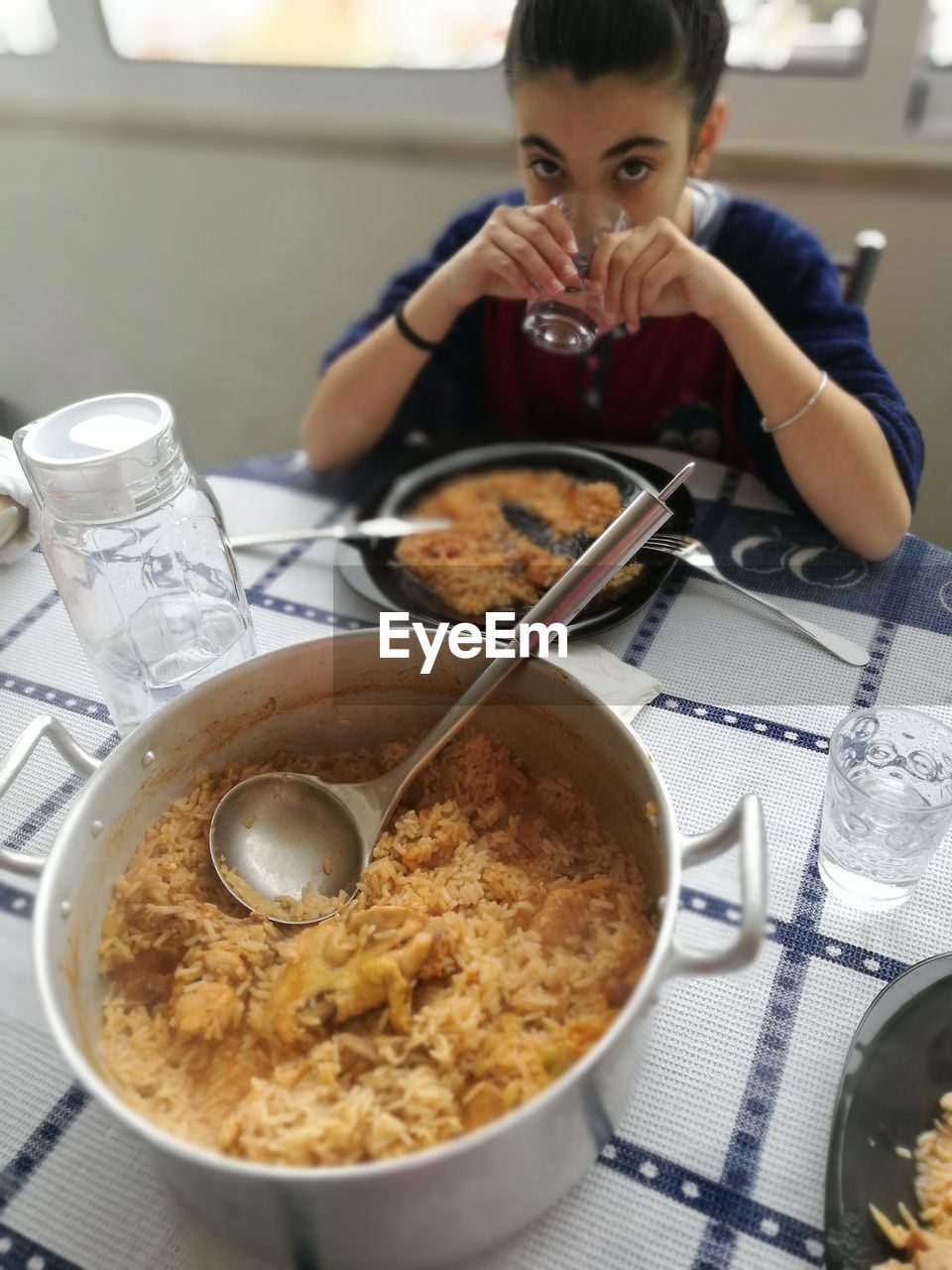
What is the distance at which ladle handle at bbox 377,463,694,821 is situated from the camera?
1.99 ft

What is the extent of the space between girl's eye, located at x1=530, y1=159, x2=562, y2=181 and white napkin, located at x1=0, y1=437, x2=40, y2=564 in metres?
0.61

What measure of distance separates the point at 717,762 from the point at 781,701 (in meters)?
0.09

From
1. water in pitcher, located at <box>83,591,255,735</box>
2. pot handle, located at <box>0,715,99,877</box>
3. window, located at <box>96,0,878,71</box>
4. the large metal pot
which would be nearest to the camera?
the large metal pot

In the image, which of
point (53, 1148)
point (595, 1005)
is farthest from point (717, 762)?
point (53, 1148)

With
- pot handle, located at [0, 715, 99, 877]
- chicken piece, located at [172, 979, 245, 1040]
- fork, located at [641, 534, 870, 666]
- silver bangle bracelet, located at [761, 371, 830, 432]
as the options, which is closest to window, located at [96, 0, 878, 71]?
silver bangle bracelet, located at [761, 371, 830, 432]

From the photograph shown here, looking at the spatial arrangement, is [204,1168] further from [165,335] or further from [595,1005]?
[165,335]

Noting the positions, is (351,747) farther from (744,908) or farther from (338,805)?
(744,908)

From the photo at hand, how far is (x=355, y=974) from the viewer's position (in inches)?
19.9

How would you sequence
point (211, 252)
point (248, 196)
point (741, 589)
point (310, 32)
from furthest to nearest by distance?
1. point (211, 252)
2. point (248, 196)
3. point (310, 32)
4. point (741, 589)

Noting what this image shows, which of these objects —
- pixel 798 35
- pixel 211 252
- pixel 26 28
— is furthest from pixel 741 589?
pixel 26 28

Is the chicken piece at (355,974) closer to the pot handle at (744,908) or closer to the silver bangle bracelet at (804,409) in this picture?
the pot handle at (744,908)

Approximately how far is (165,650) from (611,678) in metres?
0.38

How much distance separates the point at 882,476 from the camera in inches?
35.4

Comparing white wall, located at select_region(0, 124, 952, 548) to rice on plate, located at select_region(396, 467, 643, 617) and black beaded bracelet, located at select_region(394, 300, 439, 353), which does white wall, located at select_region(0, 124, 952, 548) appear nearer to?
black beaded bracelet, located at select_region(394, 300, 439, 353)
